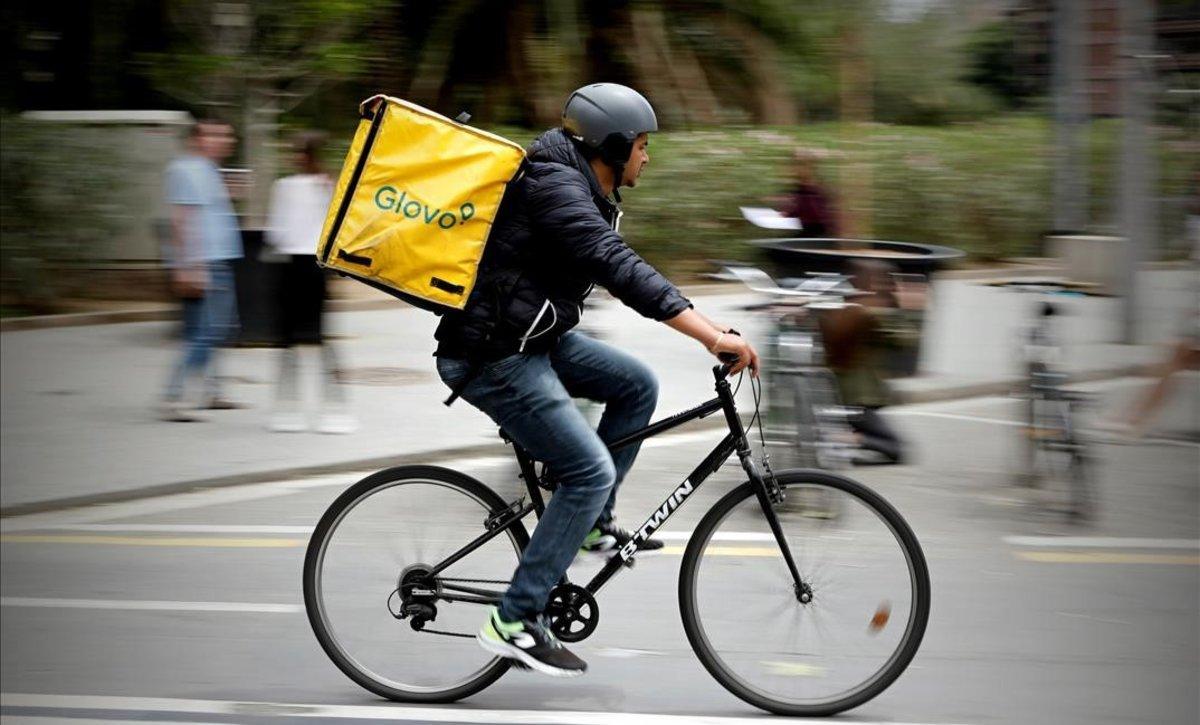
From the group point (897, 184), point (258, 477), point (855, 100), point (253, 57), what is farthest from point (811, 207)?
point (897, 184)

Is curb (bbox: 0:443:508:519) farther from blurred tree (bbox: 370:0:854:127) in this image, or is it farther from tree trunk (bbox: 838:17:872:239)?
blurred tree (bbox: 370:0:854:127)

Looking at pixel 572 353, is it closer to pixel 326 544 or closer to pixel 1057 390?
pixel 326 544

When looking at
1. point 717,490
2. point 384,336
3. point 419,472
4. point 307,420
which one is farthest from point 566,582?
point 384,336

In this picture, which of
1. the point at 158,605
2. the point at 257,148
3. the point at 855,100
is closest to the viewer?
the point at 158,605

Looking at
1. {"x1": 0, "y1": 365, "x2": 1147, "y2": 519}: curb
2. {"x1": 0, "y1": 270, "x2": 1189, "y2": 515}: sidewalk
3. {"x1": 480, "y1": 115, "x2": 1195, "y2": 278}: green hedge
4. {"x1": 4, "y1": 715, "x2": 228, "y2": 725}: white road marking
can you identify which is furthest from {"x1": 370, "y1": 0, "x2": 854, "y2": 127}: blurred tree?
{"x1": 4, "y1": 715, "x2": 228, "y2": 725}: white road marking

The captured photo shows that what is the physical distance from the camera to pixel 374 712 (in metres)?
4.45

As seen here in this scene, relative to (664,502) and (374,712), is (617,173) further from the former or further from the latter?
(374,712)

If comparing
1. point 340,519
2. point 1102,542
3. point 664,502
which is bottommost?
point 1102,542

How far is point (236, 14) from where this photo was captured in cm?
1400

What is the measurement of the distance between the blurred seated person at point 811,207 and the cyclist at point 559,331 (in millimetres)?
4672

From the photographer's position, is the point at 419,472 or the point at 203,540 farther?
the point at 203,540

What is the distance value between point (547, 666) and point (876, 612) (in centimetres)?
95

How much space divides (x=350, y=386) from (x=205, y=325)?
61.3 inches

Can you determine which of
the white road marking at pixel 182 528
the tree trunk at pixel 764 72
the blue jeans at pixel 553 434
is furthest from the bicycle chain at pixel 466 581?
the tree trunk at pixel 764 72
